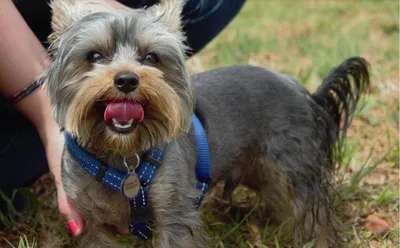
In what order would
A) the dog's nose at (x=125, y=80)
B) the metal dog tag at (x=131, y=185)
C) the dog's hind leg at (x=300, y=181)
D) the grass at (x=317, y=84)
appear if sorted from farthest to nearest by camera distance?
the grass at (x=317, y=84)
the dog's hind leg at (x=300, y=181)
the metal dog tag at (x=131, y=185)
the dog's nose at (x=125, y=80)

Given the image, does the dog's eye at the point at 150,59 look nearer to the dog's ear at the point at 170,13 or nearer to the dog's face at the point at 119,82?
the dog's face at the point at 119,82

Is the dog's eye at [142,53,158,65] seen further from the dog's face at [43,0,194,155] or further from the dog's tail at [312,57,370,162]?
the dog's tail at [312,57,370,162]

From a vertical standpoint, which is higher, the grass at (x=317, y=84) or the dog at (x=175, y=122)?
the dog at (x=175, y=122)

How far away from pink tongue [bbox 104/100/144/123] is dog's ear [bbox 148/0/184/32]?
0.44 m

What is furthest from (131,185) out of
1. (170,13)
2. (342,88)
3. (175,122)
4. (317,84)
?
(317,84)

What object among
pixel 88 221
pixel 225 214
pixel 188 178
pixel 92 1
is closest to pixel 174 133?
pixel 188 178

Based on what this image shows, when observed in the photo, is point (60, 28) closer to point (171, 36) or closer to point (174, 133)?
point (171, 36)

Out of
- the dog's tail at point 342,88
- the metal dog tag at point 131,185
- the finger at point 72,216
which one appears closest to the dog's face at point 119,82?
the metal dog tag at point 131,185

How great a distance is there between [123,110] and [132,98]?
0.17 feet

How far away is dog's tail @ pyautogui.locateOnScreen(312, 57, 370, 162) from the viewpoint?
3668 mm

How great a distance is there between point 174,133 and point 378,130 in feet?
7.82

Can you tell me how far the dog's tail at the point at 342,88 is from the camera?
12.0 ft

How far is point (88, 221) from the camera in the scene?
114 inches

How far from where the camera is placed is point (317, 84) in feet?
17.2
